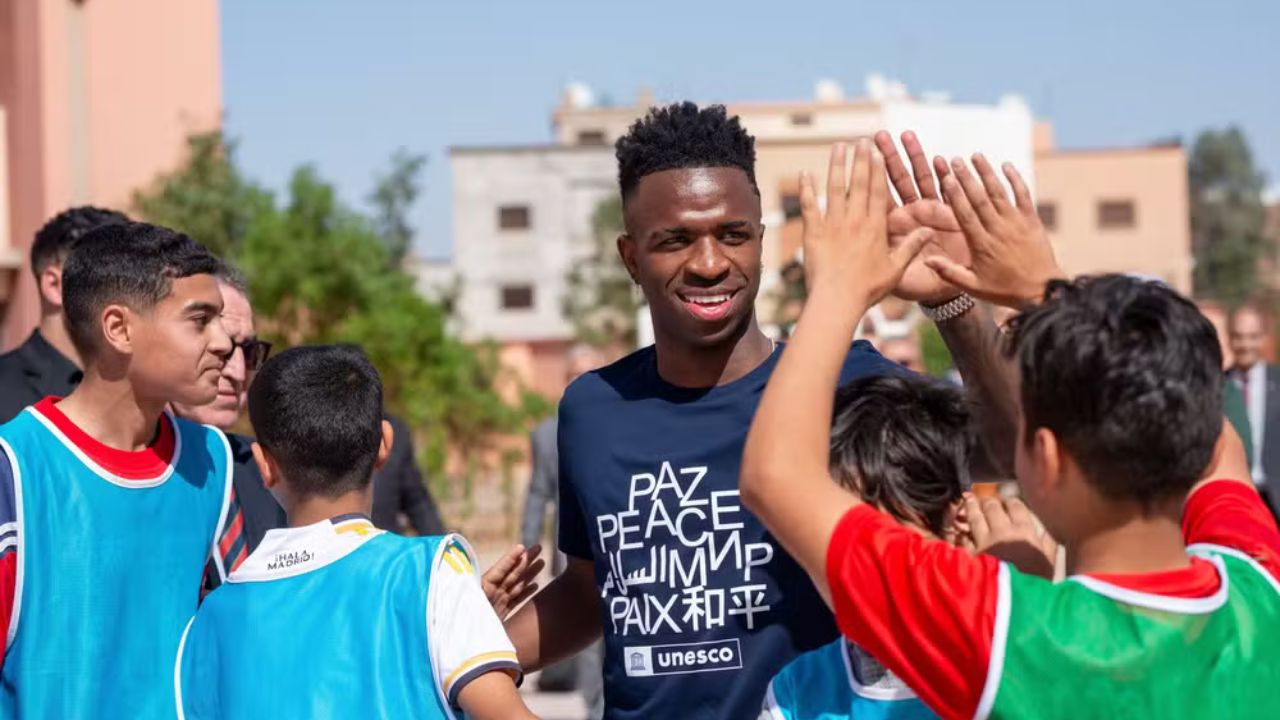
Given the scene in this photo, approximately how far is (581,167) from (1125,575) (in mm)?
48528

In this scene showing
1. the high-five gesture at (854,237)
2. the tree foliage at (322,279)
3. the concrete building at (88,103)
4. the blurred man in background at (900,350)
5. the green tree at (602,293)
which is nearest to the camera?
the high-five gesture at (854,237)

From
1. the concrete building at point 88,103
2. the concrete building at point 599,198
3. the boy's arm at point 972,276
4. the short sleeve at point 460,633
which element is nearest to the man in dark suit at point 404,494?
the short sleeve at point 460,633

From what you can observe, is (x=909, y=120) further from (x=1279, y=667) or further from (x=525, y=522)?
(x=1279, y=667)

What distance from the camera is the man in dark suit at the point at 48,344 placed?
5.09 m

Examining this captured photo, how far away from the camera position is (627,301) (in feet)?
151

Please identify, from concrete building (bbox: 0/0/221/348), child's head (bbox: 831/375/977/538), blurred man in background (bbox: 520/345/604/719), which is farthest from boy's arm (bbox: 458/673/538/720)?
concrete building (bbox: 0/0/221/348)

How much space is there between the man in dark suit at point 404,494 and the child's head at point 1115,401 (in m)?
5.72

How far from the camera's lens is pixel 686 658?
3.05 meters

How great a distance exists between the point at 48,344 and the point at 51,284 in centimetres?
20

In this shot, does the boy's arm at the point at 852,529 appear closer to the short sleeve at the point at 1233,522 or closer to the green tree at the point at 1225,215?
the short sleeve at the point at 1233,522

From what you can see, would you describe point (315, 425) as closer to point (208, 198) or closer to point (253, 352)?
point (253, 352)

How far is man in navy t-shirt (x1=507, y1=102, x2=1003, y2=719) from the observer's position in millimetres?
3049

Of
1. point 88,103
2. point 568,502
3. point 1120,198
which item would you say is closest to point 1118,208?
point 1120,198

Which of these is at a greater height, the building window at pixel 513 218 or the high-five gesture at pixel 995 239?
the building window at pixel 513 218
